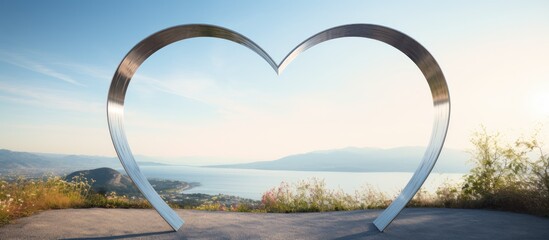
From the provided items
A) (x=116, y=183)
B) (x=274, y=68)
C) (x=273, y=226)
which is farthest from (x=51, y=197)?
(x=274, y=68)

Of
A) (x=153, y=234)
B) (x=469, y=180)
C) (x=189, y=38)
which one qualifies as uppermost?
(x=189, y=38)

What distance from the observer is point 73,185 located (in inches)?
389

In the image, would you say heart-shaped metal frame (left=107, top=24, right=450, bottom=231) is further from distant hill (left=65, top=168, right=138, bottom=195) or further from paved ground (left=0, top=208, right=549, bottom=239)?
distant hill (left=65, top=168, right=138, bottom=195)

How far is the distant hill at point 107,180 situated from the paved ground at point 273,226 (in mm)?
1596

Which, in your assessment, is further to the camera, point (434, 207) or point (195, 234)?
point (434, 207)

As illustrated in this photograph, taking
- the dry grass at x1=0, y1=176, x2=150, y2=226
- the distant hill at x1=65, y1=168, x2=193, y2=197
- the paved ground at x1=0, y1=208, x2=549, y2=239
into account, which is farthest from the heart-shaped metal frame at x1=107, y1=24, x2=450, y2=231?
the distant hill at x1=65, y1=168, x2=193, y2=197

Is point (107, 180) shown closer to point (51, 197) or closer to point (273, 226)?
point (51, 197)

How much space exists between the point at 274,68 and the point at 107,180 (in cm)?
815

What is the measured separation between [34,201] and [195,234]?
14.2 feet

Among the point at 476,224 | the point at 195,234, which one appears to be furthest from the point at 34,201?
the point at 476,224

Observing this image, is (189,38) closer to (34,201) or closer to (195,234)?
(195,234)

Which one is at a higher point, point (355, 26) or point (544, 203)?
point (355, 26)

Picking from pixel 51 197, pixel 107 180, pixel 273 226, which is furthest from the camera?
pixel 107 180

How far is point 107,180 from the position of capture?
40.8ft
